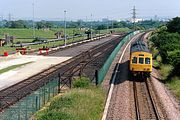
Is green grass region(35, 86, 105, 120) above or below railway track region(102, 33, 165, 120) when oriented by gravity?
above

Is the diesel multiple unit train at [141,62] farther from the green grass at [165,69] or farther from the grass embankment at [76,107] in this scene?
the grass embankment at [76,107]

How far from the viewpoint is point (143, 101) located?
28.5 metres

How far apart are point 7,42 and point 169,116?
7494 centimetres

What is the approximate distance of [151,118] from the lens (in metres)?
23.2

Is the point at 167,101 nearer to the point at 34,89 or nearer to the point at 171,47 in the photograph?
the point at 34,89

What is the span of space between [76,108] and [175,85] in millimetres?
14635

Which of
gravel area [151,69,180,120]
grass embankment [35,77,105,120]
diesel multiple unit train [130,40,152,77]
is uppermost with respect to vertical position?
diesel multiple unit train [130,40,152,77]

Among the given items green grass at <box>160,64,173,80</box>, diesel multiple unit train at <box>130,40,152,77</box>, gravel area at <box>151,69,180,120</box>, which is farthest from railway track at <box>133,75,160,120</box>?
green grass at <box>160,64,173,80</box>

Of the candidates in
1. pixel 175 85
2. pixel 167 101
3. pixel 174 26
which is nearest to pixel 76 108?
pixel 167 101

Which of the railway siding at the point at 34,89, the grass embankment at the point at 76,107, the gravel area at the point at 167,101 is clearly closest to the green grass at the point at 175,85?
the gravel area at the point at 167,101

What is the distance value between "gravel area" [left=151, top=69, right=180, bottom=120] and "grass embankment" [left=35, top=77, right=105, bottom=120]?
13.3 feet

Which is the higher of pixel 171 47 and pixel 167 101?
pixel 171 47

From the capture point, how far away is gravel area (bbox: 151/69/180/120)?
24.2 metres

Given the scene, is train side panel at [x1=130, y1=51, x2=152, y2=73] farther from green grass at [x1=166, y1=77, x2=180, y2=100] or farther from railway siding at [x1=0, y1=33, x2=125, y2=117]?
railway siding at [x1=0, y1=33, x2=125, y2=117]
